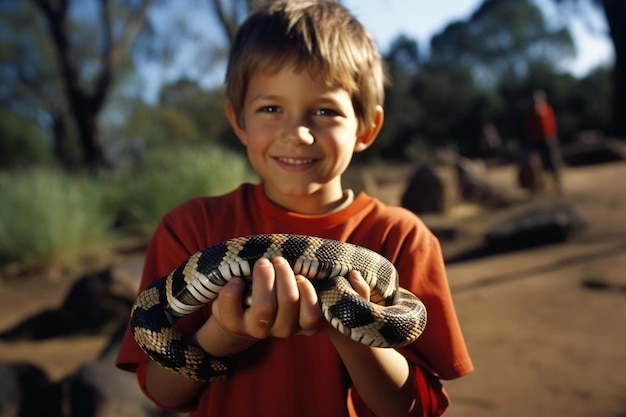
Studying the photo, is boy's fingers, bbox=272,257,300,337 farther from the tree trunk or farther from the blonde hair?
the tree trunk

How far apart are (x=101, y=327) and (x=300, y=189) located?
634 cm

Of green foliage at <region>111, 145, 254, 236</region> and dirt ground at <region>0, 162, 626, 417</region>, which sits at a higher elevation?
green foliage at <region>111, 145, 254, 236</region>

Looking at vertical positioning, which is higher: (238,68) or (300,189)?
(238,68)

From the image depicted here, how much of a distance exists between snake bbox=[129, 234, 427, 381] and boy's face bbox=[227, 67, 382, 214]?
33 centimetres

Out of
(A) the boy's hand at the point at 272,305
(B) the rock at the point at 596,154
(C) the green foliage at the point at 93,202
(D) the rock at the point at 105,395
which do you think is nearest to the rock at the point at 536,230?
(C) the green foliage at the point at 93,202

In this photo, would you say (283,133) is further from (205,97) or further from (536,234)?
(205,97)

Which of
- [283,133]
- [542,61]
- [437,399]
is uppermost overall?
[283,133]

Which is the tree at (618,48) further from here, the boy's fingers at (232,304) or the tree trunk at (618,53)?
the boy's fingers at (232,304)

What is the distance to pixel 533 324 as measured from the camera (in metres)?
5.95

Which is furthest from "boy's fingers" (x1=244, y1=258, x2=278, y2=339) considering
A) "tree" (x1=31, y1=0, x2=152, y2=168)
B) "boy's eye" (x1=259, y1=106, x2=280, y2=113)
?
"tree" (x1=31, y1=0, x2=152, y2=168)

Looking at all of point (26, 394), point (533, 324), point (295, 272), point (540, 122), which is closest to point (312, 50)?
point (295, 272)

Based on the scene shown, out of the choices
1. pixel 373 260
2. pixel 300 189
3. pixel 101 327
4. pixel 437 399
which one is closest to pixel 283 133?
pixel 300 189

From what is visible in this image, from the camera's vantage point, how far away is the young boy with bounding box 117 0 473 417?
1.84 meters

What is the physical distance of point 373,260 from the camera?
1.83m
